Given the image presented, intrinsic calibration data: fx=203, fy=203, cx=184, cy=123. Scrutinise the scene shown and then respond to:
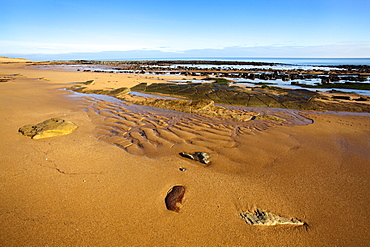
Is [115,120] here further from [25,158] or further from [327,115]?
[327,115]

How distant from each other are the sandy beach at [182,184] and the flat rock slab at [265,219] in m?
0.07

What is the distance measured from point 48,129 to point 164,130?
3112 millimetres

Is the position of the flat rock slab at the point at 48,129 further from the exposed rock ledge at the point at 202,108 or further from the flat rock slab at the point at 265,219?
the flat rock slab at the point at 265,219

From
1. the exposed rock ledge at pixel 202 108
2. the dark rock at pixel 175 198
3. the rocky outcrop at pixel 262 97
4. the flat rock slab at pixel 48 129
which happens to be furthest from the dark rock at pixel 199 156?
the rocky outcrop at pixel 262 97

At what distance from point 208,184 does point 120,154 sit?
2156 mm

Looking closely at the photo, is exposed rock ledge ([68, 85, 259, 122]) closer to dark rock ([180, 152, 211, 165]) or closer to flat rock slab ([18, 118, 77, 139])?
dark rock ([180, 152, 211, 165])

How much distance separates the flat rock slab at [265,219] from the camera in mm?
2727

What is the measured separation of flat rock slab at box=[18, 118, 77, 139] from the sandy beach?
18 centimetres

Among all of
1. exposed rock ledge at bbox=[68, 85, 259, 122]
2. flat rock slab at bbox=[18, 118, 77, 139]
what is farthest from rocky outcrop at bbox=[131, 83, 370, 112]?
flat rock slab at bbox=[18, 118, 77, 139]

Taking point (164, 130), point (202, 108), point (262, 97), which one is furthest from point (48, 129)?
point (262, 97)

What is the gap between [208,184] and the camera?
3.54 m

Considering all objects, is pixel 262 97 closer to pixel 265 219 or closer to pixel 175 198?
pixel 265 219

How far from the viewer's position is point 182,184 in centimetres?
352

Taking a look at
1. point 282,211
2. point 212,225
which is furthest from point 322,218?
point 212,225
